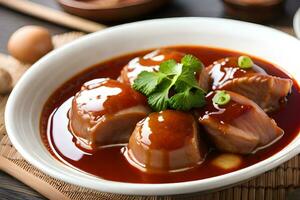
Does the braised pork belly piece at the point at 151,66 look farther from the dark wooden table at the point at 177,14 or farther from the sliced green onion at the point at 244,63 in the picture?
the dark wooden table at the point at 177,14

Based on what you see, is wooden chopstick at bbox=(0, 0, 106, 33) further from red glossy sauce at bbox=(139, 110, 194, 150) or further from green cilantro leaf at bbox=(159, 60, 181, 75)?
red glossy sauce at bbox=(139, 110, 194, 150)

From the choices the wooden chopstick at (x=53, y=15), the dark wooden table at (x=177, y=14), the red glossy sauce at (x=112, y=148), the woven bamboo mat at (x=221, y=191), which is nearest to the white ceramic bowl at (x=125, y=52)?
the red glossy sauce at (x=112, y=148)

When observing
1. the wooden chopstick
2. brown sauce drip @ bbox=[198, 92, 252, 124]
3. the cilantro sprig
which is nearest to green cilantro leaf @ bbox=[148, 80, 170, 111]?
the cilantro sprig

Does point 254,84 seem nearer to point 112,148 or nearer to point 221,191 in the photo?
point 221,191

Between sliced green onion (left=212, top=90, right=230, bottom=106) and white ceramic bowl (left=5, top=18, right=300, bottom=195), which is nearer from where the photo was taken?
white ceramic bowl (left=5, top=18, right=300, bottom=195)

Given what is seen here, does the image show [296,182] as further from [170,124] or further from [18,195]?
[18,195]

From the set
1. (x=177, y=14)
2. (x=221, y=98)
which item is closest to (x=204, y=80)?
(x=221, y=98)
